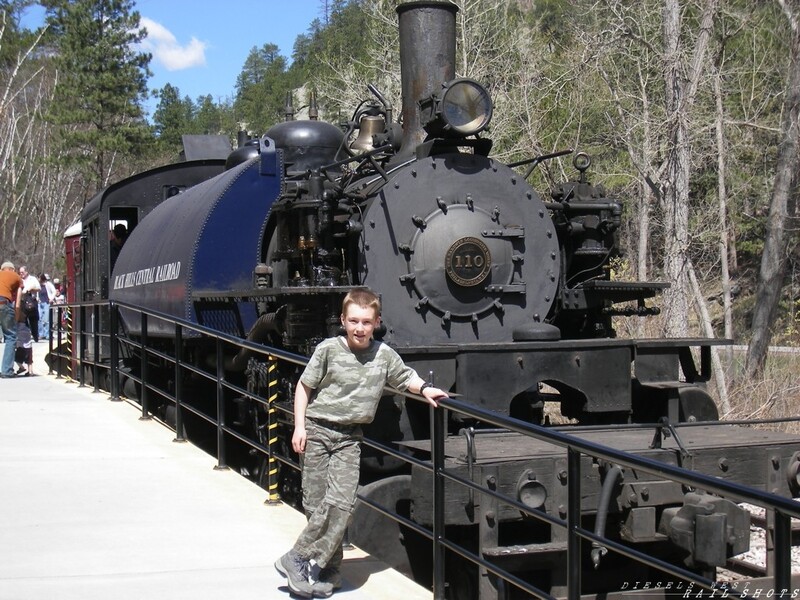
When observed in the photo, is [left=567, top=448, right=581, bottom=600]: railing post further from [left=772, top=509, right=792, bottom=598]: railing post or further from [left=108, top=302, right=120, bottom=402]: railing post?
[left=108, top=302, right=120, bottom=402]: railing post

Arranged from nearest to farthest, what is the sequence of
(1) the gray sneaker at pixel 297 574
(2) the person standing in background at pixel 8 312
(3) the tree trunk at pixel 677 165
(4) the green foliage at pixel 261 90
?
1. (1) the gray sneaker at pixel 297 574
2. (2) the person standing in background at pixel 8 312
3. (3) the tree trunk at pixel 677 165
4. (4) the green foliage at pixel 261 90

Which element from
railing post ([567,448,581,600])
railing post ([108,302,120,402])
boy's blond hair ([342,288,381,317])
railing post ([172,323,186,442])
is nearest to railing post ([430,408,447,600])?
boy's blond hair ([342,288,381,317])

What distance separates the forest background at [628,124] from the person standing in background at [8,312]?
7.51 m

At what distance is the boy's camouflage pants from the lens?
4547 mm

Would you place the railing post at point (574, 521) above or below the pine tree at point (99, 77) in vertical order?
below

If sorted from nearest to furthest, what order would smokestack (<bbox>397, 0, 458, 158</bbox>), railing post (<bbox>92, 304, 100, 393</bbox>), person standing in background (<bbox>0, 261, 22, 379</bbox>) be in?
smokestack (<bbox>397, 0, 458, 158</bbox>), railing post (<bbox>92, 304, 100, 393</bbox>), person standing in background (<bbox>0, 261, 22, 379</bbox>)

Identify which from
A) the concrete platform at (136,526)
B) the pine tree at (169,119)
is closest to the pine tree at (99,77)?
the pine tree at (169,119)

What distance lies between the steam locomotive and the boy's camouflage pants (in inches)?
45.5

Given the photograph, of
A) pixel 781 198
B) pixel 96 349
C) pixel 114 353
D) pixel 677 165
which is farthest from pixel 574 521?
pixel 781 198

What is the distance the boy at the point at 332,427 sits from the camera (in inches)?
179

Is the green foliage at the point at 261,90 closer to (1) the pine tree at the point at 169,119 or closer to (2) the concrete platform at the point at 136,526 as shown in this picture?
(1) the pine tree at the point at 169,119

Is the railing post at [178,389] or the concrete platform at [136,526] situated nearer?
the concrete platform at [136,526]

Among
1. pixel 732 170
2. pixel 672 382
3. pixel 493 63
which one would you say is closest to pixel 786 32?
pixel 732 170

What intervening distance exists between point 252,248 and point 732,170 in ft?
75.2
